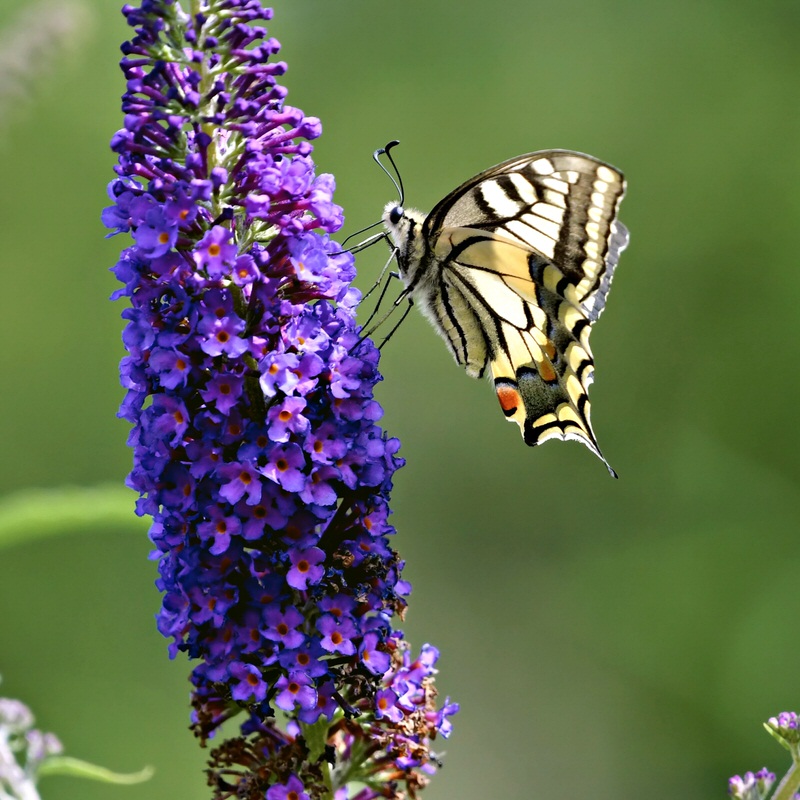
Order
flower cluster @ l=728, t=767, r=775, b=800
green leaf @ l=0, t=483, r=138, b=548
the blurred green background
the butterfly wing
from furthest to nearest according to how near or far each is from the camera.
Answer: the blurred green background
the butterfly wing
green leaf @ l=0, t=483, r=138, b=548
flower cluster @ l=728, t=767, r=775, b=800

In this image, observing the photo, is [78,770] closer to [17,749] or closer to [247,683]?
[17,749]

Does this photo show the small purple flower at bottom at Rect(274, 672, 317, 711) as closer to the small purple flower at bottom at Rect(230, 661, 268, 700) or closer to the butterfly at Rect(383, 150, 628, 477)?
the small purple flower at bottom at Rect(230, 661, 268, 700)

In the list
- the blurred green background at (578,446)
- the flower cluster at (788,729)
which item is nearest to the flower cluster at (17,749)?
the flower cluster at (788,729)

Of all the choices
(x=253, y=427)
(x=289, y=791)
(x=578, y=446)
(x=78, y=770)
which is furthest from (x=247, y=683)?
(x=578, y=446)

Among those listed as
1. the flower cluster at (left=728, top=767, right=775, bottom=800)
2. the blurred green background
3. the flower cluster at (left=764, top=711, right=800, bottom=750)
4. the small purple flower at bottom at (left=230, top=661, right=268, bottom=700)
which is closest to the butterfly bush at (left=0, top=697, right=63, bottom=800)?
the small purple flower at bottom at (left=230, top=661, right=268, bottom=700)

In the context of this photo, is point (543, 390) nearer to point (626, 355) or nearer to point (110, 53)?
point (626, 355)

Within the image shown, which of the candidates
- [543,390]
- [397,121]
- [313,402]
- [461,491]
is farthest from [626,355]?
[313,402]
